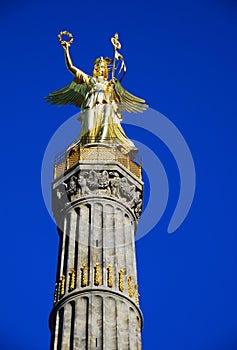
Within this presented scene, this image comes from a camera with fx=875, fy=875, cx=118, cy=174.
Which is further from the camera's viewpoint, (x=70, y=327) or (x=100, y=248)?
(x=100, y=248)

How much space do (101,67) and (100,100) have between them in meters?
2.86

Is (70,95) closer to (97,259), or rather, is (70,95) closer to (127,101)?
(127,101)

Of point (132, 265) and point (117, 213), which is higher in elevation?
point (117, 213)

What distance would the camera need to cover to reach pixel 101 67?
154ft

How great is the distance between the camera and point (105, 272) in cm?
3528

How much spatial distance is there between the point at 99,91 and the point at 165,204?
7.34m

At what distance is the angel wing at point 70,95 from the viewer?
46.9 meters

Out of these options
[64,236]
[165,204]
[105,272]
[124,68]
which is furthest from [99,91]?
[105,272]

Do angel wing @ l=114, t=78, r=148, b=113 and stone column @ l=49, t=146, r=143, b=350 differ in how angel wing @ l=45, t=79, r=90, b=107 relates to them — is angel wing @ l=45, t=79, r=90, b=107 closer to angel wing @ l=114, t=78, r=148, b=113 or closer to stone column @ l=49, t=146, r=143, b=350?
angel wing @ l=114, t=78, r=148, b=113

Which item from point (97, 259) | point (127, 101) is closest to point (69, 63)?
point (127, 101)

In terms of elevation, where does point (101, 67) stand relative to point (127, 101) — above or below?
above

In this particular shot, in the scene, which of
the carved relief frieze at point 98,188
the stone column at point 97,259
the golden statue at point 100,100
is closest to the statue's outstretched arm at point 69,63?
the golden statue at point 100,100

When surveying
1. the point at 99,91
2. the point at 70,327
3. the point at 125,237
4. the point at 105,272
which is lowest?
the point at 70,327

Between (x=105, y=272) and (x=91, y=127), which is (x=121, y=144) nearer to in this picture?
(x=91, y=127)
